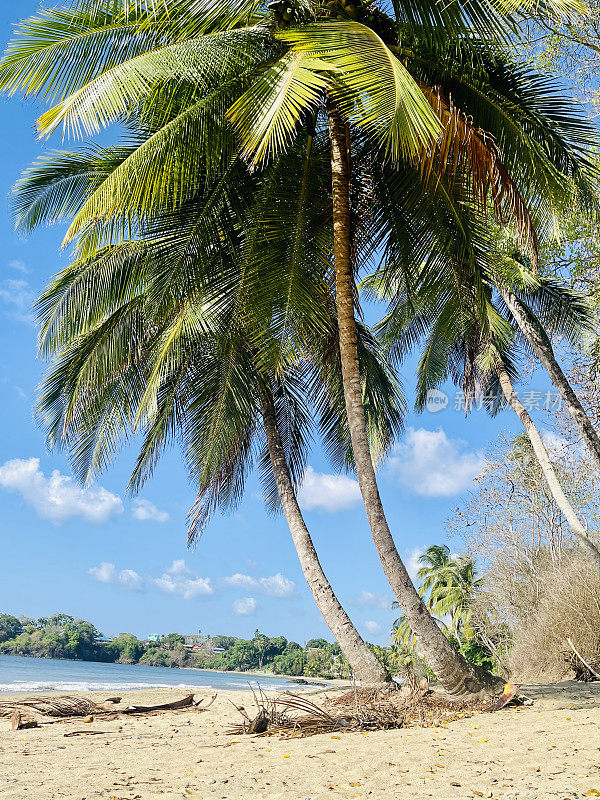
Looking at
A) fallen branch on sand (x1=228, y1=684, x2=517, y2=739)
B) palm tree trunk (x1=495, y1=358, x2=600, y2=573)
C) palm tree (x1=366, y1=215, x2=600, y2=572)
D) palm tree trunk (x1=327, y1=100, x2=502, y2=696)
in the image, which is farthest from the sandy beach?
palm tree (x1=366, y1=215, x2=600, y2=572)

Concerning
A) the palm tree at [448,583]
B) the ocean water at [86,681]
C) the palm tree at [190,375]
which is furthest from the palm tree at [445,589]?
the palm tree at [190,375]

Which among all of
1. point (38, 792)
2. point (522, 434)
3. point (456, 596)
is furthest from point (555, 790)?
point (456, 596)

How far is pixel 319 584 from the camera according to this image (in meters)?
9.66

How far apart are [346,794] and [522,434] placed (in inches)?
740

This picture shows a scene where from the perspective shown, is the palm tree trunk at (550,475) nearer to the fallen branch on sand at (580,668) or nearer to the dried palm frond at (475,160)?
the fallen branch on sand at (580,668)

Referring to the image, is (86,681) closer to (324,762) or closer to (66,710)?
(66,710)

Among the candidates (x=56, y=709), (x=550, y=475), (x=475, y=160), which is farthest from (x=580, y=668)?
(x=475, y=160)

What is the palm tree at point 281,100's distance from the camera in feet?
20.9

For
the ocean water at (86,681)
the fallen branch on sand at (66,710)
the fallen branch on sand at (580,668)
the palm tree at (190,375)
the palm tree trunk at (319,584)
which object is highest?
the palm tree at (190,375)

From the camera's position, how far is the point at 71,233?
6.83 meters

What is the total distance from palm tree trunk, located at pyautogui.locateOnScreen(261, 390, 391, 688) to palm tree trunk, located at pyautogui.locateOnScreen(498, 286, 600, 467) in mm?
5135

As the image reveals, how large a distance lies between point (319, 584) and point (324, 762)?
15.5ft

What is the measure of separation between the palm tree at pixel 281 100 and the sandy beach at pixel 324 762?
6.45 feet

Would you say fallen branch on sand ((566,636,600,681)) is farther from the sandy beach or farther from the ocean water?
the ocean water
